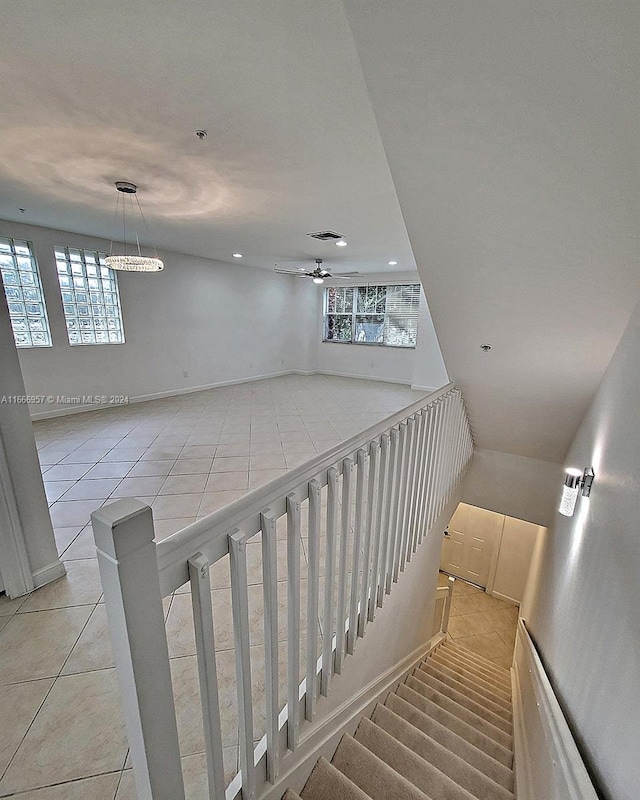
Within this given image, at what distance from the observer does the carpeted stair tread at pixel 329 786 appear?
1279 millimetres

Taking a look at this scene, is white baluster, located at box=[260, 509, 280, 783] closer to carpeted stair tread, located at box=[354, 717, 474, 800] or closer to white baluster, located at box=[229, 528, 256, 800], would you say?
white baluster, located at box=[229, 528, 256, 800]

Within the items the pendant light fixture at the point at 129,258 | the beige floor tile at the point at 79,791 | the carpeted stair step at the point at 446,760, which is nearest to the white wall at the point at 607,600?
the carpeted stair step at the point at 446,760

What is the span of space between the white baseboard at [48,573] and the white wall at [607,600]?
8.40ft

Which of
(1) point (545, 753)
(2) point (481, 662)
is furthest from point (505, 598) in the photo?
(1) point (545, 753)

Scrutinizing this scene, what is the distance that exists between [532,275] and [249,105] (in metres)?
1.71

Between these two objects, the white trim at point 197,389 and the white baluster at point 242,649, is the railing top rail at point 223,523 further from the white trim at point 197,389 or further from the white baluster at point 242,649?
the white trim at point 197,389

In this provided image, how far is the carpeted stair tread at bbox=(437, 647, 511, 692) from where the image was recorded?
3.49 m

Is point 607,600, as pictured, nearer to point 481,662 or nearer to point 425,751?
point 425,751

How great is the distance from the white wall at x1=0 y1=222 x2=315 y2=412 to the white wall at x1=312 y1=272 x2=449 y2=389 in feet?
1.95

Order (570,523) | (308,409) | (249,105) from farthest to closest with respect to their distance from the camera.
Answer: (308,409) → (570,523) → (249,105)

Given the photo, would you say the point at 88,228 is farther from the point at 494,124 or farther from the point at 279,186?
the point at 494,124

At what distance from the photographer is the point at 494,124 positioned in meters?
1.22

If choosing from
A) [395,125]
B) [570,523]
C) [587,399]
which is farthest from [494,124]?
[570,523]

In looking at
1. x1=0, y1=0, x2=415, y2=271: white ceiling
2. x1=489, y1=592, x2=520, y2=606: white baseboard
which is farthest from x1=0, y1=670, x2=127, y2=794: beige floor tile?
x1=489, y1=592, x2=520, y2=606: white baseboard
